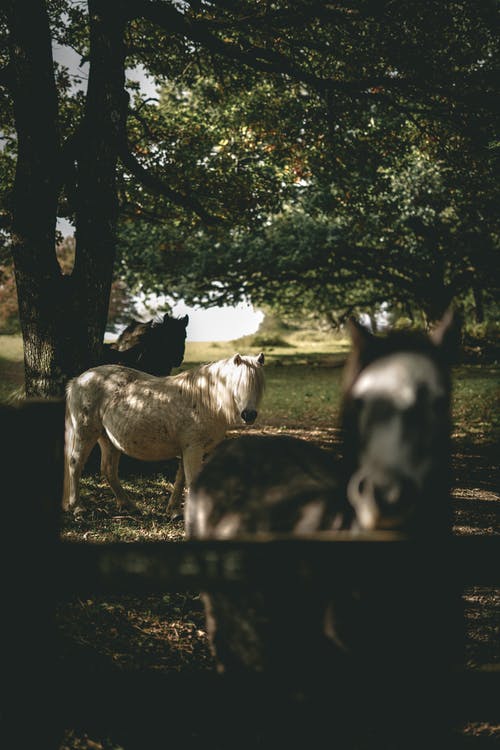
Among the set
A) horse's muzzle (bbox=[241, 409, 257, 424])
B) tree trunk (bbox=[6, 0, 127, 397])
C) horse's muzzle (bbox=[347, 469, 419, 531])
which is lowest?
horse's muzzle (bbox=[241, 409, 257, 424])

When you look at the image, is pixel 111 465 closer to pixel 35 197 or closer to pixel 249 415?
pixel 249 415

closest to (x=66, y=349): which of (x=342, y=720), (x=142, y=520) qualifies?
(x=142, y=520)

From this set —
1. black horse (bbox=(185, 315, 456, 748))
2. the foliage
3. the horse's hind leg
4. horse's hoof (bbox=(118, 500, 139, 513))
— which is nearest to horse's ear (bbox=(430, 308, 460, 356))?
black horse (bbox=(185, 315, 456, 748))

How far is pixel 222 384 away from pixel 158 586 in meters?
3.00

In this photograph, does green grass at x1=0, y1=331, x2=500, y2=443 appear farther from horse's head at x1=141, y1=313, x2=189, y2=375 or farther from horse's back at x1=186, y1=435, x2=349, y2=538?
horse's back at x1=186, y1=435, x2=349, y2=538

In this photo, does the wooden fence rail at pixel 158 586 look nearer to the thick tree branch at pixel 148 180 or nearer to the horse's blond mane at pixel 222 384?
the horse's blond mane at pixel 222 384

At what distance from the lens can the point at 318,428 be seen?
1192cm

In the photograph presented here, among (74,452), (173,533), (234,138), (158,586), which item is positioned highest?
(234,138)

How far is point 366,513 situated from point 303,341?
1450 inches

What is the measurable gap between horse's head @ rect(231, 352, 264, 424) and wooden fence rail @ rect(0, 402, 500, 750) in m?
2.28

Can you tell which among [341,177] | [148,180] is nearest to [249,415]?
[148,180]

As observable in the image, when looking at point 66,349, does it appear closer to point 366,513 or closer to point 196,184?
point 196,184

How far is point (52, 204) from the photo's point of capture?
6.95m

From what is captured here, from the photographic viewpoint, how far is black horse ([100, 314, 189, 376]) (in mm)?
8352
